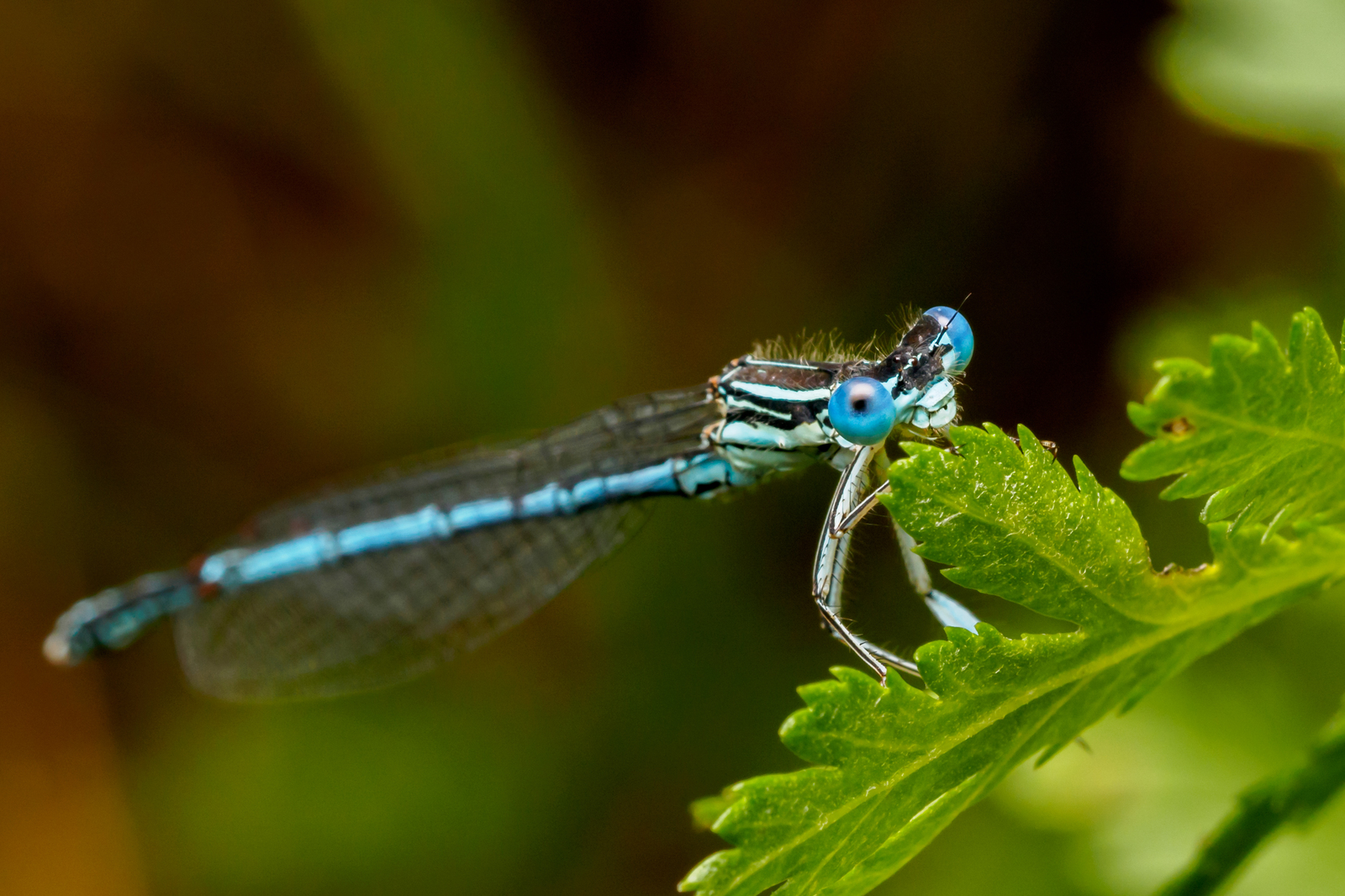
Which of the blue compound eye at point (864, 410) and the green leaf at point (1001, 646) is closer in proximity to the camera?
the green leaf at point (1001, 646)

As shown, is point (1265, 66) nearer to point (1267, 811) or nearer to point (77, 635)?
point (1267, 811)

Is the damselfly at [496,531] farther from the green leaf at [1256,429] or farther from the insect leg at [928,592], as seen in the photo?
the green leaf at [1256,429]

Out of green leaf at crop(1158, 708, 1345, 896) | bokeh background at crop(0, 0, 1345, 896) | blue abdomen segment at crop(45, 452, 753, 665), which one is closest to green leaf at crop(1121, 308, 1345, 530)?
green leaf at crop(1158, 708, 1345, 896)

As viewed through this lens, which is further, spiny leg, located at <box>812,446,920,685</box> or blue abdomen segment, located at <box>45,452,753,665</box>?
blue abdomen segment, located at <box>45,452,753,665</box>

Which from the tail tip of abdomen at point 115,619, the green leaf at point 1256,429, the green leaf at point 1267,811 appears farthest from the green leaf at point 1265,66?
the tail tip of abdomen at point 115,619

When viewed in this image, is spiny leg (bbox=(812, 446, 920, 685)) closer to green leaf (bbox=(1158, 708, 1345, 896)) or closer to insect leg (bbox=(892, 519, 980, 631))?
insect leg (bbox=(892, 519, 980, 631))
